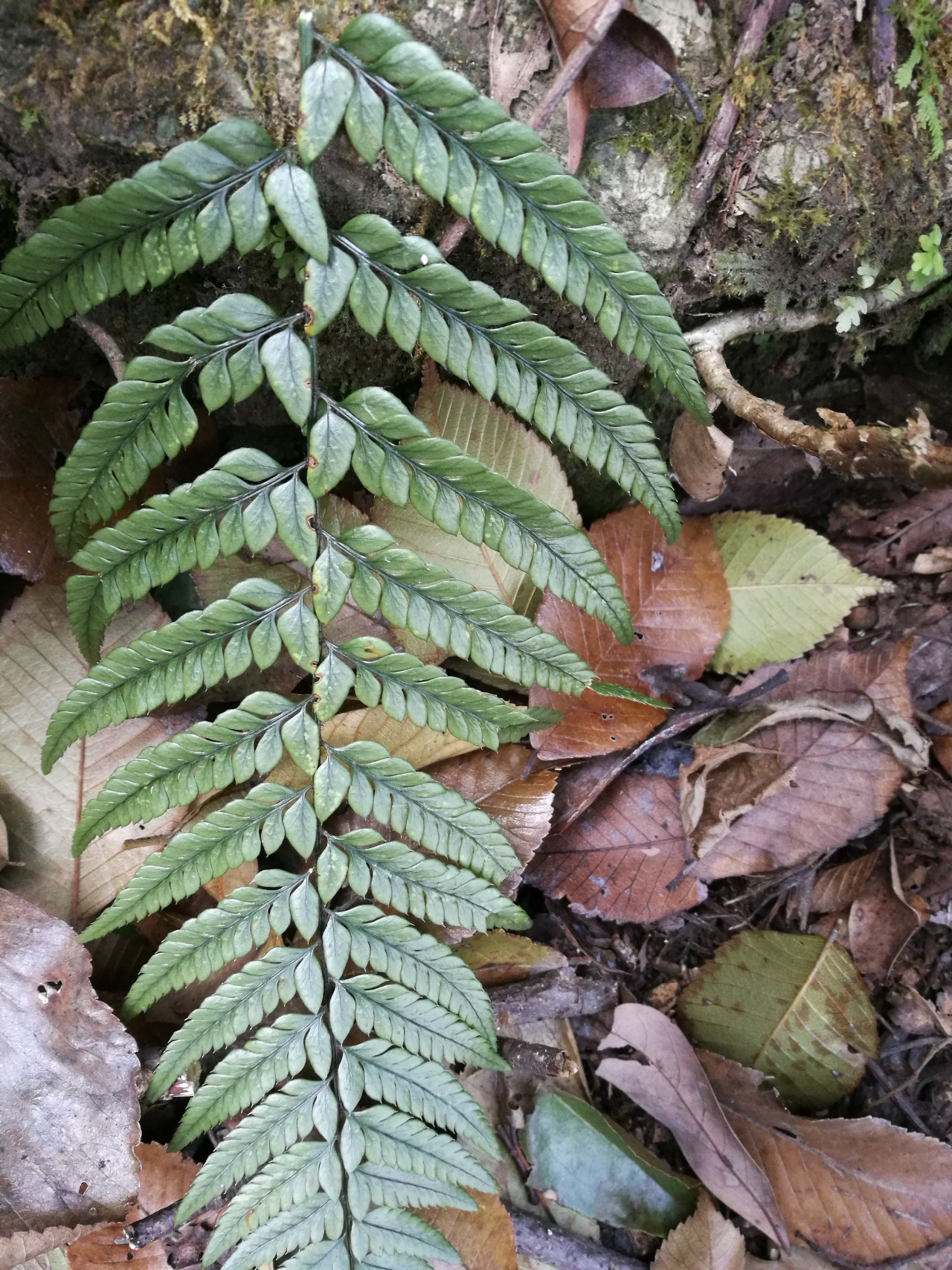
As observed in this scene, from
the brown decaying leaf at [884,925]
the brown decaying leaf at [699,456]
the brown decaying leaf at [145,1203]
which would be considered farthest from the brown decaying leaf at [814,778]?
the brown decaying leaf at [145,1203]

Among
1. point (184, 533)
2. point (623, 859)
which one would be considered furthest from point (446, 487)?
point (623, 859)

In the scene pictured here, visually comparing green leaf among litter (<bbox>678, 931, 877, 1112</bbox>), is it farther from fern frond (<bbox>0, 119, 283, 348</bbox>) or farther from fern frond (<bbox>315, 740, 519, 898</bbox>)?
fern frond (<bbox>0, 119, 283, 348</bbox>)

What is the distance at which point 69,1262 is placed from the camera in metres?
1.84

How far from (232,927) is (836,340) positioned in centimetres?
212

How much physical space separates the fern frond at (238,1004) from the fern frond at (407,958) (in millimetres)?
56

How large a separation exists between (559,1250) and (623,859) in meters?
0.93

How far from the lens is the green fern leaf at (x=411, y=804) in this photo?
1.67m

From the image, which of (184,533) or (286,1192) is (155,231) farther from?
(286,1192)

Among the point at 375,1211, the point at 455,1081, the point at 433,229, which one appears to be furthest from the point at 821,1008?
the point at 433,229

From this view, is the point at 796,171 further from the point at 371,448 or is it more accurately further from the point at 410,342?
the point at 371,448

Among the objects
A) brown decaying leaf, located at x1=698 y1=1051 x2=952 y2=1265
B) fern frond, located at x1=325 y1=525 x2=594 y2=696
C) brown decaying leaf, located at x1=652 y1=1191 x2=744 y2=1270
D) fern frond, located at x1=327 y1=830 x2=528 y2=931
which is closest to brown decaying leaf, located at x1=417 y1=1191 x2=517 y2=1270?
brown decaying leaf, located at x1=652 y1=1191 x2=744 y2=1270

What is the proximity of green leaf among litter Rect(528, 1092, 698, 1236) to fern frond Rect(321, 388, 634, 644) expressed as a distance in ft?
4.56

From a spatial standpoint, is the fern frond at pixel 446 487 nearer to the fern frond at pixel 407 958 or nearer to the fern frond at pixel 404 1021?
the fern frond at pixel 407 958

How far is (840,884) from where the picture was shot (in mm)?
2447
